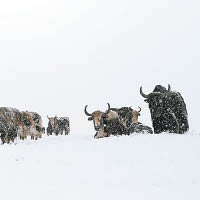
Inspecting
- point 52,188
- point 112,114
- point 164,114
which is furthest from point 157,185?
point 112,114

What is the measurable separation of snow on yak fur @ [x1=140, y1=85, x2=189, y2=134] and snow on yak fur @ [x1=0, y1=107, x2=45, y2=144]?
251 inches

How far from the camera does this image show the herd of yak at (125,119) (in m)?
17.6

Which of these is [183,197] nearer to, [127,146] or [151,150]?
[151,150]

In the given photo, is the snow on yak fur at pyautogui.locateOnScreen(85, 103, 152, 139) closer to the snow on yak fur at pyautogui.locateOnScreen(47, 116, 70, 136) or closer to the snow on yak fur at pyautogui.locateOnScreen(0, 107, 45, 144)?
the snow on yak fur at pyautogui.locateOnScreen(0, 107, 45, 144)

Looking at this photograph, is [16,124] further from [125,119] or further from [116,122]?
[125,119]

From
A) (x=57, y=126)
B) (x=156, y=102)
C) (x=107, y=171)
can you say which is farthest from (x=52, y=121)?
(x=107, y=171)

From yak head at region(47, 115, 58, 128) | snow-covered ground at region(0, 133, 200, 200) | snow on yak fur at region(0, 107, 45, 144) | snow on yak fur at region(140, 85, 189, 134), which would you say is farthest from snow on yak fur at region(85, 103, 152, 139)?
yak head at region(47, 115, 58, 128)

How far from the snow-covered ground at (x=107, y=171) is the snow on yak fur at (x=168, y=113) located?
4.05m

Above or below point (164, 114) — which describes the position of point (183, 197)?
below

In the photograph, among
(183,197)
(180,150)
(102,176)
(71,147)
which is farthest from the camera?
(71,147)

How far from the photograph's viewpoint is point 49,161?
10.7 m

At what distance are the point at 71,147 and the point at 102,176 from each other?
396 centimetres

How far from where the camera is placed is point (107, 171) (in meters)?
9.66

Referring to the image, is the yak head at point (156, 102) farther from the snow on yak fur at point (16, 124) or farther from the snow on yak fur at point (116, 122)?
the snow on yak fur at point (16, 124)
